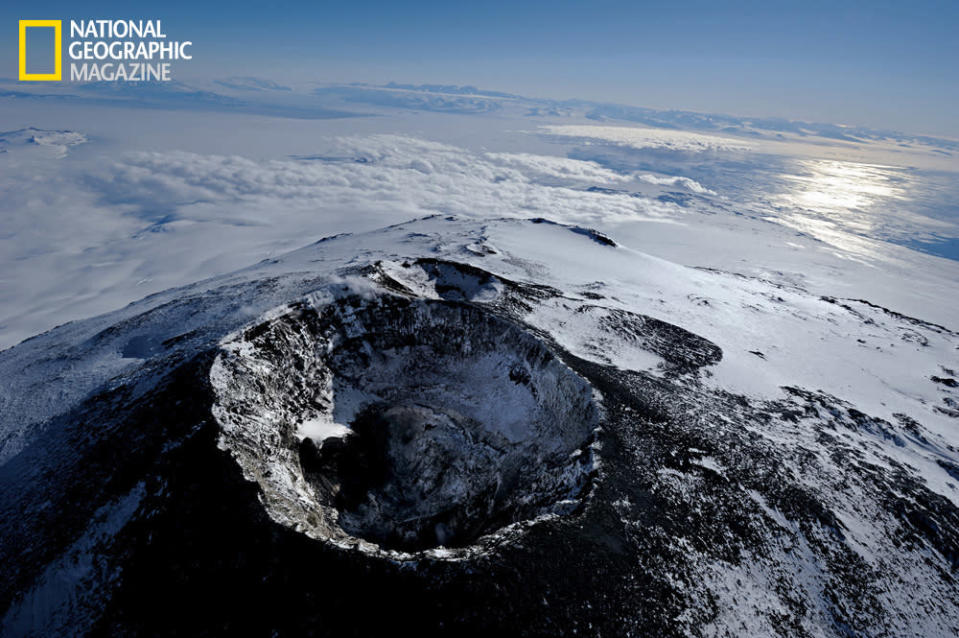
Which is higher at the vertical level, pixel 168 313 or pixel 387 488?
pixel 168 313

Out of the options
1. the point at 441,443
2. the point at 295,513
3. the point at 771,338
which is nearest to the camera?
the point at 295,513

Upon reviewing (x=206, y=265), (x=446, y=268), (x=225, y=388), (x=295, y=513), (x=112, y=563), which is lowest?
(x=206, y=265)

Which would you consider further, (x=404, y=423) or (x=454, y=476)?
(x=404, y=423)

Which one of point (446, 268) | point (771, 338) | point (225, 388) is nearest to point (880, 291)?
point (771, 338)

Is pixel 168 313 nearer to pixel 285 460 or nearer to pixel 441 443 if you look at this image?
pixel 285 460

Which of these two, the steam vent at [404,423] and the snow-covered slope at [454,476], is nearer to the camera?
the snow-covered slope at [454,476]
